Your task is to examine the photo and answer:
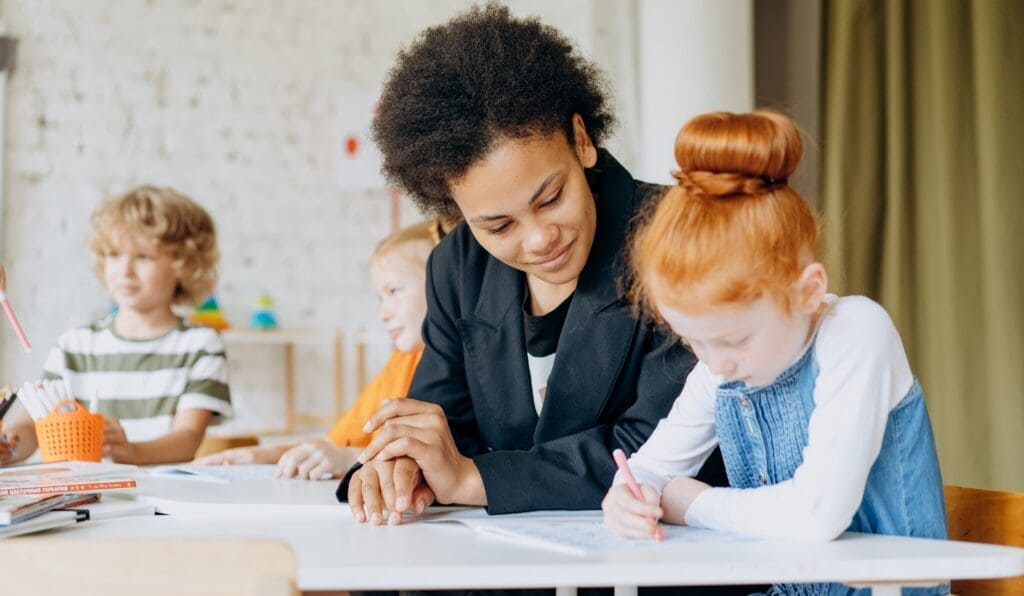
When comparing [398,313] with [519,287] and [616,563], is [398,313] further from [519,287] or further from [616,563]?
[616,563]

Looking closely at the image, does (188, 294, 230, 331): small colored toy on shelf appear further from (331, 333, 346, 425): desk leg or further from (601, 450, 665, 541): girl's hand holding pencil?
(601, 450, 665, 541): girl's hand holding pencil

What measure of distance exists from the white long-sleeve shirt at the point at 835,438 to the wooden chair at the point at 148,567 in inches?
20.9

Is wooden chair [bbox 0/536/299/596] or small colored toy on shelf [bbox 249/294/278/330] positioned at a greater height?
wooden chair [bbox 0/536/299/596]

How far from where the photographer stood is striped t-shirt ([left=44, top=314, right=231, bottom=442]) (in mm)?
Answer: 2531

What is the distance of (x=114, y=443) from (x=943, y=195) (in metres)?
2.25

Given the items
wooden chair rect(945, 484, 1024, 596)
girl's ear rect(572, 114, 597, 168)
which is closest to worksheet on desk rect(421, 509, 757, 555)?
wooden chair rect(945, 484, 1024, 596)

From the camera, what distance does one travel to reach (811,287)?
1184mm

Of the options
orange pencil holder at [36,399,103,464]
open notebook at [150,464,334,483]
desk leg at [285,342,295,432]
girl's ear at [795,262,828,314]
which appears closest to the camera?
girl's ear at [795,262,828,314]

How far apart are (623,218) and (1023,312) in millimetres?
1712

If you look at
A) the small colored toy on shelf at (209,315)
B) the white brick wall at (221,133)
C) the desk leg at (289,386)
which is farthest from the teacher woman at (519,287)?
the desk leg at (289,386)

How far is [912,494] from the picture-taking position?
4.02 feet

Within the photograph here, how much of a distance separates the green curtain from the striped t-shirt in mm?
1484

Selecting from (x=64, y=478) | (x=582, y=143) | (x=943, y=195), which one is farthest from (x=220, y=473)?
(x=943, y=195)

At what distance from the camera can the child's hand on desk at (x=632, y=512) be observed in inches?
43.6
